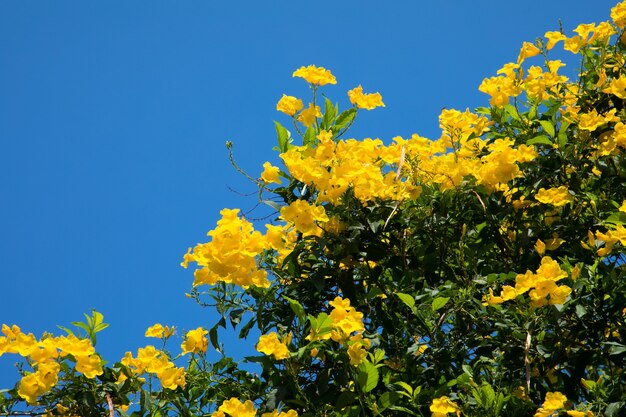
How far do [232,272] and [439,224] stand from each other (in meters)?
0.82

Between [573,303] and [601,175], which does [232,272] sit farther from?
[601,175]

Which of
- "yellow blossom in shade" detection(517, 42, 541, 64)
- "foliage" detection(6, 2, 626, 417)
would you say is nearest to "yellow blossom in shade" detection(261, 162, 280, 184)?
"foliage" detection(6, 2, 626, 417)

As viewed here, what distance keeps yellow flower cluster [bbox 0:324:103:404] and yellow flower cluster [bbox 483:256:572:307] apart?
141 centimetres

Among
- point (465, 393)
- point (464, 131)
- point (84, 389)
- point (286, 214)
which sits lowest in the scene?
point (465, 393)

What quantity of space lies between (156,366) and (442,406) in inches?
40.7

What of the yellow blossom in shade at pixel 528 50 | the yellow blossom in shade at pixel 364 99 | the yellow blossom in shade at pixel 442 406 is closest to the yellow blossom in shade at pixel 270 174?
the yellow blossom in shade at pixel 364 99

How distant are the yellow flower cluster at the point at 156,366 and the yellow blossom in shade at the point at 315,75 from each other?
1171 millimetres

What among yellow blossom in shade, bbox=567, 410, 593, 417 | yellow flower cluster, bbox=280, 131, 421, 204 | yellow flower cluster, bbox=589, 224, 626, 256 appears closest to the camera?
yellow blossom in shade, bbox=567, 410, 593, 417

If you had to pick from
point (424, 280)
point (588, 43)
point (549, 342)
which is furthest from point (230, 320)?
point (588, 43)

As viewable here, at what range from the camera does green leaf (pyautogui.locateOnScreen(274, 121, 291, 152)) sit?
3.10m

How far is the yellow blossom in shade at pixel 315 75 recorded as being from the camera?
3.17 metres

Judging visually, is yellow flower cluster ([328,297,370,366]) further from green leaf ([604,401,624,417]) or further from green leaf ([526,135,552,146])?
green leaf ([526,135,552,146])

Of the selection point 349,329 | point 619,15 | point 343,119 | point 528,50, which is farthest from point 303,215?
point 619,15

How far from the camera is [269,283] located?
2.84 metres
